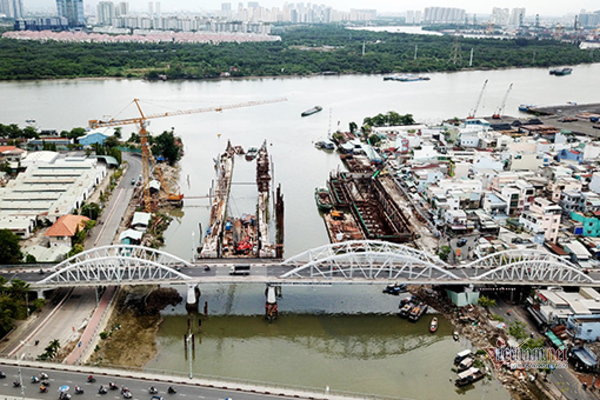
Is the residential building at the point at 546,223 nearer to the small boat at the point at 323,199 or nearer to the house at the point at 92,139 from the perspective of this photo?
the small boat at the point at 323,199

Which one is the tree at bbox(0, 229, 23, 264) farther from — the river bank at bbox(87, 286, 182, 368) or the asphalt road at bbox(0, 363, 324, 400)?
the asphalt road at bbox(0, 363, 324, 400)

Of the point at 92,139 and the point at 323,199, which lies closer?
the point at 323,199

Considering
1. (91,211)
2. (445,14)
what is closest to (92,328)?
(91,211)

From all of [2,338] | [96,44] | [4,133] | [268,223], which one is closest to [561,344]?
[268,223]

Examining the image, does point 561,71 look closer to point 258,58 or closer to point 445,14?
point 258,58

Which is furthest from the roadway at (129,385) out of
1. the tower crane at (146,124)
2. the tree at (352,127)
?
the tree at (352,127)

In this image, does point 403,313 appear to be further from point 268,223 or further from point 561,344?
point 268,223
